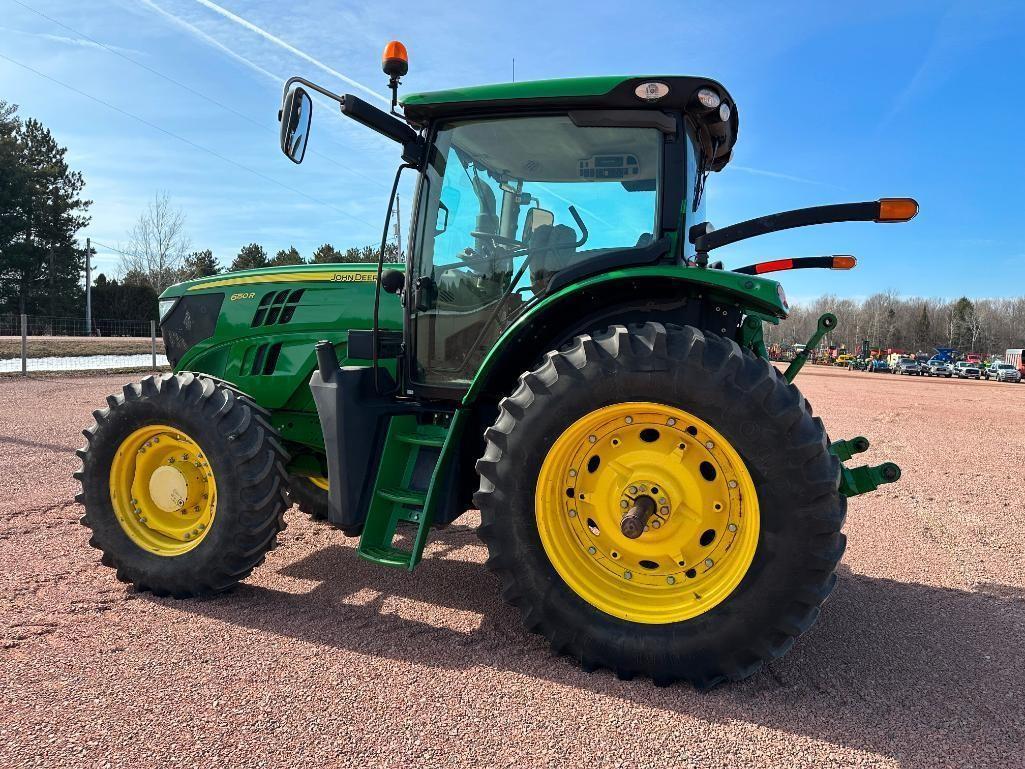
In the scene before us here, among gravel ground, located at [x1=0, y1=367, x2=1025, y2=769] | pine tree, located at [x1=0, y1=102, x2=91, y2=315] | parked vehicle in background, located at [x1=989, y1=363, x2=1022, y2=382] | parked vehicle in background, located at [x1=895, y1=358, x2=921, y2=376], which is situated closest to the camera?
gravel ground, located at [x1=0, y1=367, x2=1025, y2=769]

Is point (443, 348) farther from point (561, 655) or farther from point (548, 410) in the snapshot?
point (561, 655)

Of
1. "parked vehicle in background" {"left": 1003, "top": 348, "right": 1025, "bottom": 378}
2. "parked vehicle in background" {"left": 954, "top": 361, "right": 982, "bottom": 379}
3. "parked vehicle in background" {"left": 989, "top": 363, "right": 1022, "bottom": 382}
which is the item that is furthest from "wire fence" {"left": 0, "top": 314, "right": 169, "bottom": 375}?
→ "parked vehicle in background" {"left": 1003, "top": 348, "right": 1025, "bottom": 378}

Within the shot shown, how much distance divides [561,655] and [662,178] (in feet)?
7.00

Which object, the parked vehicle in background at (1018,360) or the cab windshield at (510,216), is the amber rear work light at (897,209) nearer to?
the cab windshield at (510,216)

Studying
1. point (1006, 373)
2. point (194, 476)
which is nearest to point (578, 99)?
Answer: point (194, 476)

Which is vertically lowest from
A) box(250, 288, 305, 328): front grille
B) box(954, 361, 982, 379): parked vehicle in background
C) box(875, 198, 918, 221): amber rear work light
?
box(954, 361, 982, 379): parked vehicle in background

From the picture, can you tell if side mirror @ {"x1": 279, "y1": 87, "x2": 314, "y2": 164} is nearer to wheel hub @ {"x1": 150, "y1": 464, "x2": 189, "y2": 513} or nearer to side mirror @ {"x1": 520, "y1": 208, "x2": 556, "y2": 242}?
side mirror @ {"x1": 520, "y1": 208, "x2": 556, "y2": 242}

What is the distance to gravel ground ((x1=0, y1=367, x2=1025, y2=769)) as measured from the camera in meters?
2.19

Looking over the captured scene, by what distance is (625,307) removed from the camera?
306 cm

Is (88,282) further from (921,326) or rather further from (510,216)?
(921,326)

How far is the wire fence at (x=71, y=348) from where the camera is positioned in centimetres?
1716

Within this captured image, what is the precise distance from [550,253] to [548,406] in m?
0.90

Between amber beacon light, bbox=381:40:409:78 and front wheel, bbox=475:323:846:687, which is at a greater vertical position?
amber beacon light, bbox=381:40:409:78

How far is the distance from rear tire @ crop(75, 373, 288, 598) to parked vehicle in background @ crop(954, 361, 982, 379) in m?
62.7
